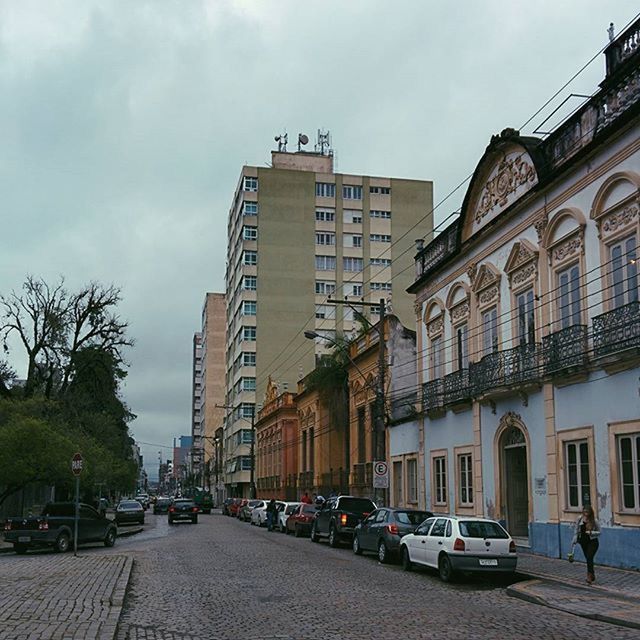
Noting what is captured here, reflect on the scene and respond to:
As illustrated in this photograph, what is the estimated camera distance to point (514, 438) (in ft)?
81.9

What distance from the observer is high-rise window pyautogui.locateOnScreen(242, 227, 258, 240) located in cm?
8144

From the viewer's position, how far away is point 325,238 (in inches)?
3241

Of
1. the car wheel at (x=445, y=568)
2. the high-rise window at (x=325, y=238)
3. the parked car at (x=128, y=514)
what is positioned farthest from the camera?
the high-rise window at (x=325, y=238)

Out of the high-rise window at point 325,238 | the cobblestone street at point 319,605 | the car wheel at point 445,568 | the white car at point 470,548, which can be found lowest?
the cobblestone street at point 319,605

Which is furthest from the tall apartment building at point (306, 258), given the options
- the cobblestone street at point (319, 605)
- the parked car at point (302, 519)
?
the cobblestone street at point (319, 605)

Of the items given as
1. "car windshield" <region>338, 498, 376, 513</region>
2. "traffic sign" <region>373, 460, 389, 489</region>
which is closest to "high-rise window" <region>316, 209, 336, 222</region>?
"car windshield" <region>338, 498, 376, 513</region>

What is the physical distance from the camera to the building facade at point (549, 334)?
19.1m

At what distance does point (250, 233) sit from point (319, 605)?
2721 inches

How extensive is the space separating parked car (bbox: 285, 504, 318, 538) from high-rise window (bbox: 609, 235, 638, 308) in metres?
18.6

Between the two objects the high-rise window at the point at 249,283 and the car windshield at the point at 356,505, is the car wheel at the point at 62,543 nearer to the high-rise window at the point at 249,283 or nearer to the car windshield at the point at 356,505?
the car windshield at the point at 356,505

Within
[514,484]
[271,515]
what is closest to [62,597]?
[514,484]

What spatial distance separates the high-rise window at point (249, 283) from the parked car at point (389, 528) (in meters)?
58.9

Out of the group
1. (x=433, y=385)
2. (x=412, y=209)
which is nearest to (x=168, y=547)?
(x=433, y=385)

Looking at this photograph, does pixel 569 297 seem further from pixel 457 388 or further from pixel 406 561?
pixel 406 561
